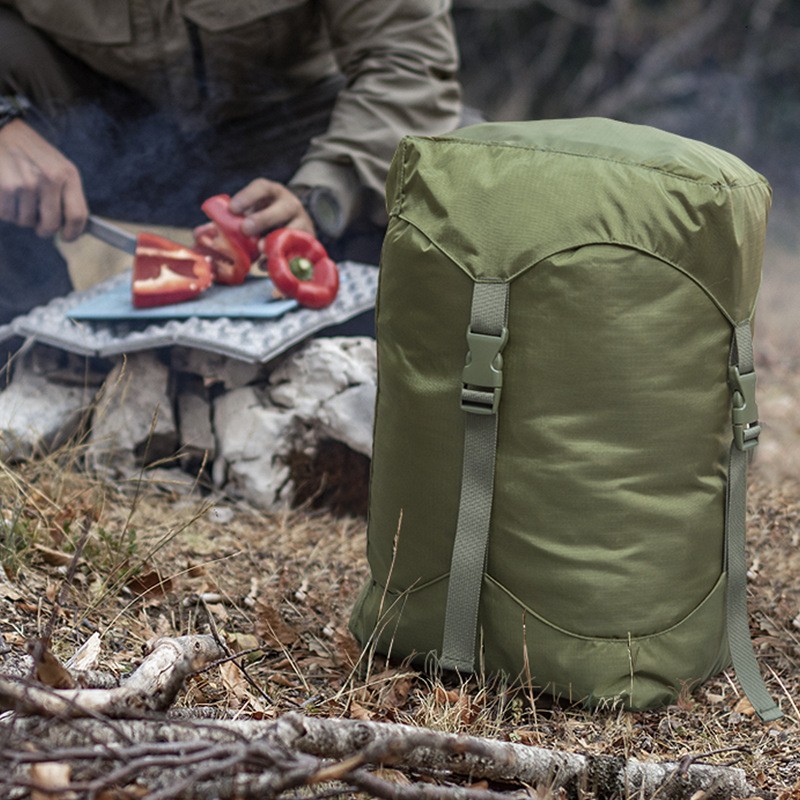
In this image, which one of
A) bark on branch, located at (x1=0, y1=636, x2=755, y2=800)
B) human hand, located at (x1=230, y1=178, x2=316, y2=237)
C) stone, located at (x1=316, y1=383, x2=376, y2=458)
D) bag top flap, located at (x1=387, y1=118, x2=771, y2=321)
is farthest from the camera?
human hand, located at (x1=230, y1=178, x2=316, y2=237)

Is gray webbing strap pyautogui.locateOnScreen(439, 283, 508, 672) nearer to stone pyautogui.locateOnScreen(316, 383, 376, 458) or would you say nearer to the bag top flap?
the bag top flap

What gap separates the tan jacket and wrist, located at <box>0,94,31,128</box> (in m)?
0.22

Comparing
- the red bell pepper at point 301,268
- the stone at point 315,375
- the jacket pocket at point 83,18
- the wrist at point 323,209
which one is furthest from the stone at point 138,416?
the jacket pocket at point 83,18

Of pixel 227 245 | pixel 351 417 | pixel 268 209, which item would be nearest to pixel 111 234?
pixel 227 245

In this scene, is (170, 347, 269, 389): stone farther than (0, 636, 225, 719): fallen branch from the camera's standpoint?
Yes

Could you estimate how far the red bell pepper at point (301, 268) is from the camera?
308 centimetres

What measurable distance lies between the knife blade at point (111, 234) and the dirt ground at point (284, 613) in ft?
2.45

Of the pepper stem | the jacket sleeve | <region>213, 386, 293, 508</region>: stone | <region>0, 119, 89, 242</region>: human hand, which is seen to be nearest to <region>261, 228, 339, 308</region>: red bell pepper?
the pepper stem

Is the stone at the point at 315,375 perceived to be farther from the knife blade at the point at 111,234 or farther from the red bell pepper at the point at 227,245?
the knife blade at the point at 111,234

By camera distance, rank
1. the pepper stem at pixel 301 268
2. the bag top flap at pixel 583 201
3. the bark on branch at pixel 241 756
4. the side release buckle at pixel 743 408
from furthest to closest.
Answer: the pepper stem at pixel 301 268 → the side release buckle at pixel 743 408 → the bag top flap at pixel 583 201 → the bark on branch at pixel 241 756

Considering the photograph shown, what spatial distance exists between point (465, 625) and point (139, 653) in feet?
1.94

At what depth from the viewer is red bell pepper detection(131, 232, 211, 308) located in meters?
3.15

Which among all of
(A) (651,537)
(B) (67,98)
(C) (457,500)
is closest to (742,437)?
(A) (651,537)

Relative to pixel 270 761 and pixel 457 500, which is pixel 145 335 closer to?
pixel 457 500
